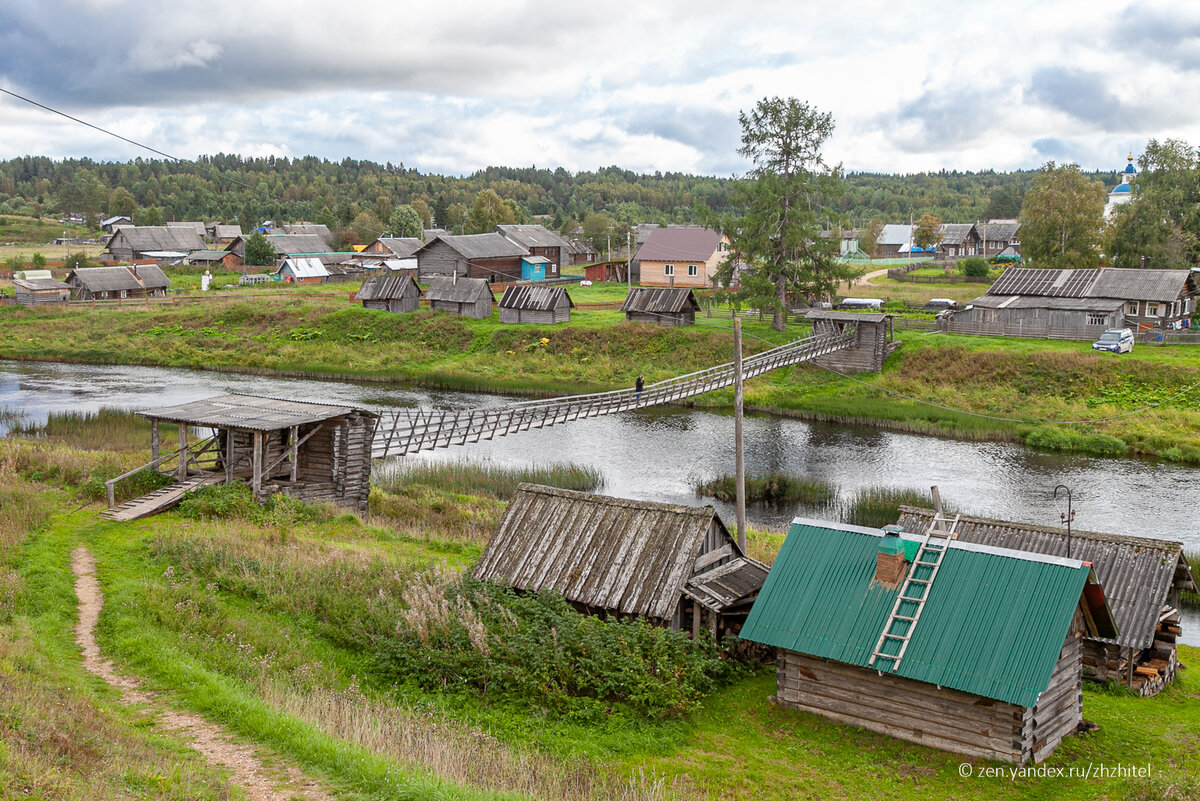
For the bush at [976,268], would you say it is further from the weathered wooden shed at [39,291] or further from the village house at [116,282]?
the weathered wooden shed at [39,291]

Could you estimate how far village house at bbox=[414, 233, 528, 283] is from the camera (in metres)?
77.1

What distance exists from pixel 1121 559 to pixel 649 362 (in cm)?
3713

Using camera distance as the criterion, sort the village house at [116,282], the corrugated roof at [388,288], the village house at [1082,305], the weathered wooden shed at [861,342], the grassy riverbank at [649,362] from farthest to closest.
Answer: the village house at [116,282], the corrugated roof at [388,288], the village house at [1082,305], the weathered wooden shed at [861,342], the grassy riverbank at [649,362]

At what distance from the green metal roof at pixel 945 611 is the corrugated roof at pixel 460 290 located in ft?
165

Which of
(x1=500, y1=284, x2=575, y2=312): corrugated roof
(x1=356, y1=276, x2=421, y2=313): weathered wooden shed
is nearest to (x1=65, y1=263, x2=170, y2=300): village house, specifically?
(x1=356, y1=276, x2=421, y2=313): weathered wooden shed

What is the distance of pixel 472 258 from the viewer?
7675 centimetres

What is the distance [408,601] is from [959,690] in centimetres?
881

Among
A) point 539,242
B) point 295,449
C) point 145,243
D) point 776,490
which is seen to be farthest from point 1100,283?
point 145,243

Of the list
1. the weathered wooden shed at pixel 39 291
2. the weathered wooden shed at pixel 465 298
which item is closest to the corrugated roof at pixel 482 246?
the weathered wooden shed at pixel 465 298

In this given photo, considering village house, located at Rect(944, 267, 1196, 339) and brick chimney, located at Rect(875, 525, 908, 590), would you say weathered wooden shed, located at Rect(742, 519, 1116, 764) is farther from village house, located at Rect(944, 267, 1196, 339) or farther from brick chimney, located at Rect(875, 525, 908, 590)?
village house, located at Rect(944, 267, 1196, 339)

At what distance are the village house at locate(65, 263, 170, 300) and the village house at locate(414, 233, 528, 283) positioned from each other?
22188 mm

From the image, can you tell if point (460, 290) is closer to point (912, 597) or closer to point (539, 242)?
point (539, 242)

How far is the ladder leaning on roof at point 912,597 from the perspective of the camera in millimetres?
13797

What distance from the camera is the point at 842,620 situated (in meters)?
14.5
